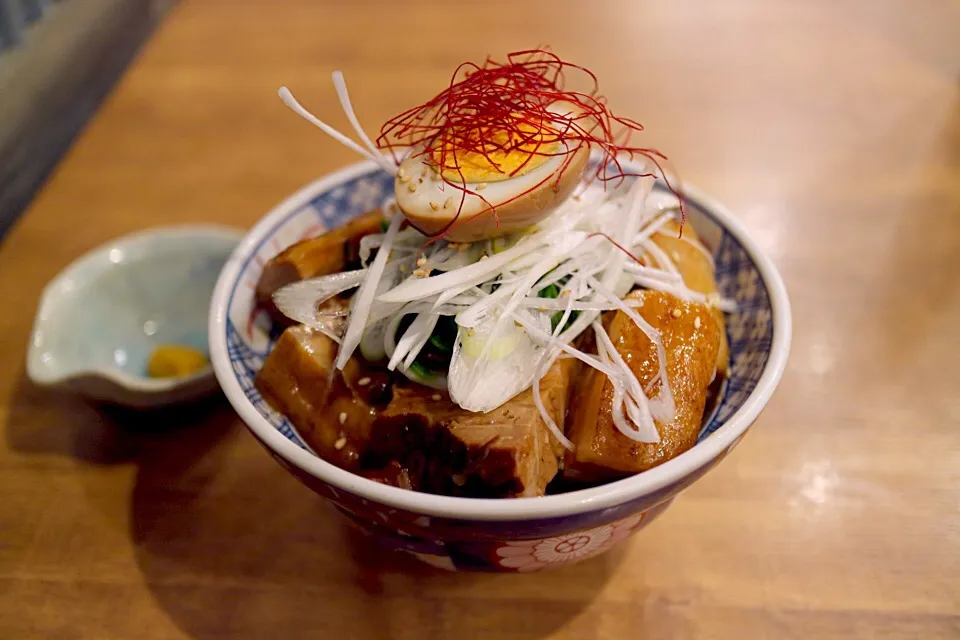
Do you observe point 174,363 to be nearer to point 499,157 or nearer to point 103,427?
point 103,427

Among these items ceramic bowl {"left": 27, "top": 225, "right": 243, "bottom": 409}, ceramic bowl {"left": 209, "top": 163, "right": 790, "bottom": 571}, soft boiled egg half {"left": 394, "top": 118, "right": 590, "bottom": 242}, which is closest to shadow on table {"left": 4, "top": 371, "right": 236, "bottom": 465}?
ceramic bowl {"left": 27, "top": 225, "right": 243, "bottom": 409}

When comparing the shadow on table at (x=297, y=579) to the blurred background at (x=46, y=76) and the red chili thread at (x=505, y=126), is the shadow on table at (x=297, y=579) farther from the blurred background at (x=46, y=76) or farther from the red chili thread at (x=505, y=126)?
the blurred background at (x=46, y=76)

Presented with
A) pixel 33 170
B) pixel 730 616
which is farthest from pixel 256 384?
pixel 33 170

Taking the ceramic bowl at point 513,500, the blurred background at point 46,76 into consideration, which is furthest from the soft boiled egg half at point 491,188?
the blurred background at point 46,76

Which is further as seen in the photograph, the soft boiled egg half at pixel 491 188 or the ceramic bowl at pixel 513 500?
the soft boiled egg half at pixel 491 188

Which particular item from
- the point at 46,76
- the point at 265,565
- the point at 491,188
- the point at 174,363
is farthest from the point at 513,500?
the point at 46,76

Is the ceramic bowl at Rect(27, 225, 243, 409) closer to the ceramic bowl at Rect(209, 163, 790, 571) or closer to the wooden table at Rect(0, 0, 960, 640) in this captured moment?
the wooden table at Rect(0, 0, 960, 640)
